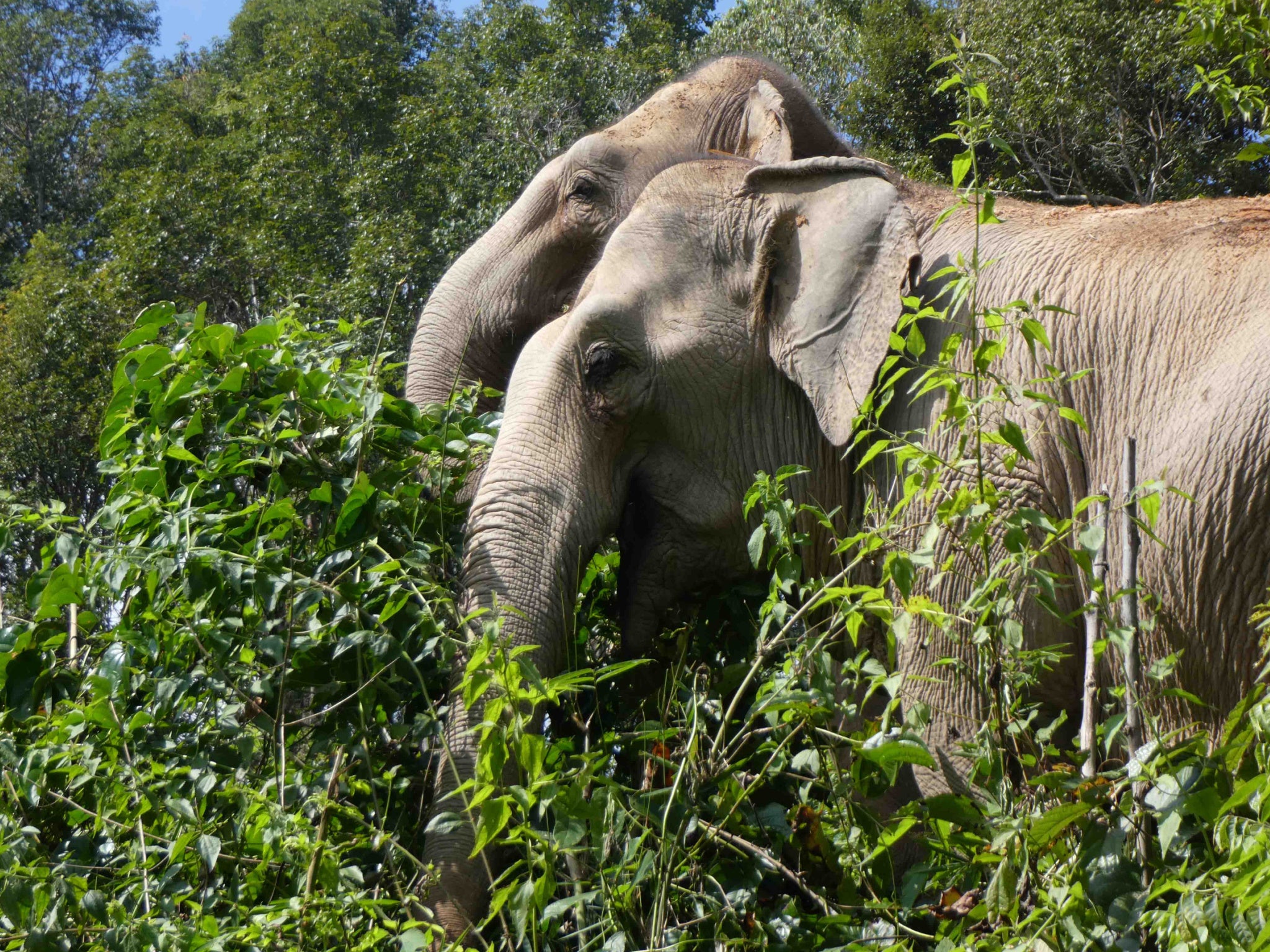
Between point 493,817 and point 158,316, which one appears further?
point 158,316

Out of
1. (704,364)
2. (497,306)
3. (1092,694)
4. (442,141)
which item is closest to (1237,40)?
(704,364)

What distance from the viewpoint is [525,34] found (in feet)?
75.3

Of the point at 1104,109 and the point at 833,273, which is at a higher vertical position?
the point at 1104,109

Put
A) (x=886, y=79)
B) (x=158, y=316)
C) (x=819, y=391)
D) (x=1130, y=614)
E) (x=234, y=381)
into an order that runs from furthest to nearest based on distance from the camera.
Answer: (x=886, y=79), (x=158, y=316), (x=819, y=391), (x=234, y=381), (x=1130, y=614)

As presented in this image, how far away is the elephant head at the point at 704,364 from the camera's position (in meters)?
3.28

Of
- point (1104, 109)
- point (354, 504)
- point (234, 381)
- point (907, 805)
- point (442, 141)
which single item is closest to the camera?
point (907, 805)

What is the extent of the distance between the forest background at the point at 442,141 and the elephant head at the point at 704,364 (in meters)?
7.38

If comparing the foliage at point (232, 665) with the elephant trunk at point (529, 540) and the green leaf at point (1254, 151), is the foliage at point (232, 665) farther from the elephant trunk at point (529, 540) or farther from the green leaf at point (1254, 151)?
the green leaf at point (1254, 151)

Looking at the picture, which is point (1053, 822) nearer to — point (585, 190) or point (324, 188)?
point (585, 190)

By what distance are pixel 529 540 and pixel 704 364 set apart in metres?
0.65

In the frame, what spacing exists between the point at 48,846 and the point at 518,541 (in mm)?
1118

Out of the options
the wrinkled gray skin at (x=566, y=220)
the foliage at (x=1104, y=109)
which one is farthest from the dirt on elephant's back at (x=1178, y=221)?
the foliage at (x=1104, y=109)

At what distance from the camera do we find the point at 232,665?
9.56 feet

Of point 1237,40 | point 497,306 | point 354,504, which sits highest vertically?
point 1237,40
